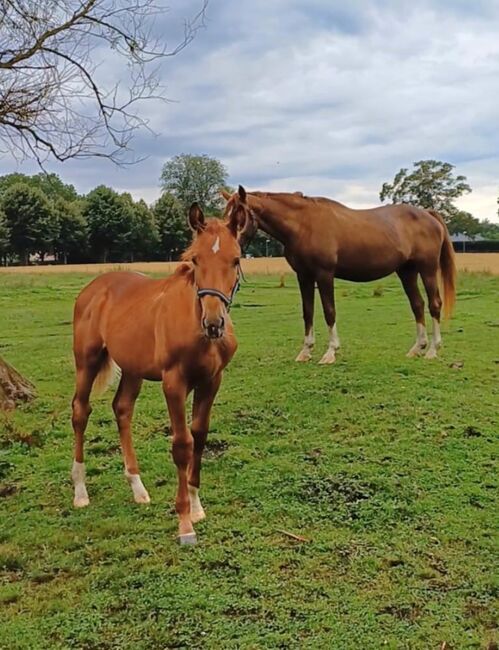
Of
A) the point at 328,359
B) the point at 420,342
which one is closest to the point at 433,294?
the point at 420,342

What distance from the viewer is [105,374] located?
4496mm

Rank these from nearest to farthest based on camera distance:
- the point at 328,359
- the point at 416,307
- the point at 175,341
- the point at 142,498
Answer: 1. the point at 175,341
2. the point at 142,498
3. the point at 328,359
4. the point at 416,307

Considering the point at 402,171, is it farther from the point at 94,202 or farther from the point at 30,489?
the point at 30,489

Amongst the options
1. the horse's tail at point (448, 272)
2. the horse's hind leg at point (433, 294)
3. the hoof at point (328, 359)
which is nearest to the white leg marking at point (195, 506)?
the hoof at point (328, 359)

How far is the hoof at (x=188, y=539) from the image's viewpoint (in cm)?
342

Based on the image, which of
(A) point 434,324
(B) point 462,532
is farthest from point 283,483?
(A) point 434,324

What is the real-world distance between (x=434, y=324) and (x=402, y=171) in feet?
196

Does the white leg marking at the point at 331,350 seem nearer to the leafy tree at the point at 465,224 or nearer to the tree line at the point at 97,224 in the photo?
the tree line at the point at 97,224

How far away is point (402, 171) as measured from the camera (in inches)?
2530

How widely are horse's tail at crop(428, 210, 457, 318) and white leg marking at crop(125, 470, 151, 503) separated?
579 cm

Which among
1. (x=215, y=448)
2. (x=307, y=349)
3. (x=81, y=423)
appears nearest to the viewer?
(x=81, y=423)

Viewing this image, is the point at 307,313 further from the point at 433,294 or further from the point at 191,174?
the point at 191,174

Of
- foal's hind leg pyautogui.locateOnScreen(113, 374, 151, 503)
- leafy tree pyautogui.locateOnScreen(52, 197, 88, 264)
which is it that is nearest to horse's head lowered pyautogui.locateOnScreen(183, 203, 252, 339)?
foal's hind leg pyautogui.locateOnScreen(113, 374, 151, 503)

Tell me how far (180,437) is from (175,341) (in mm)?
540
